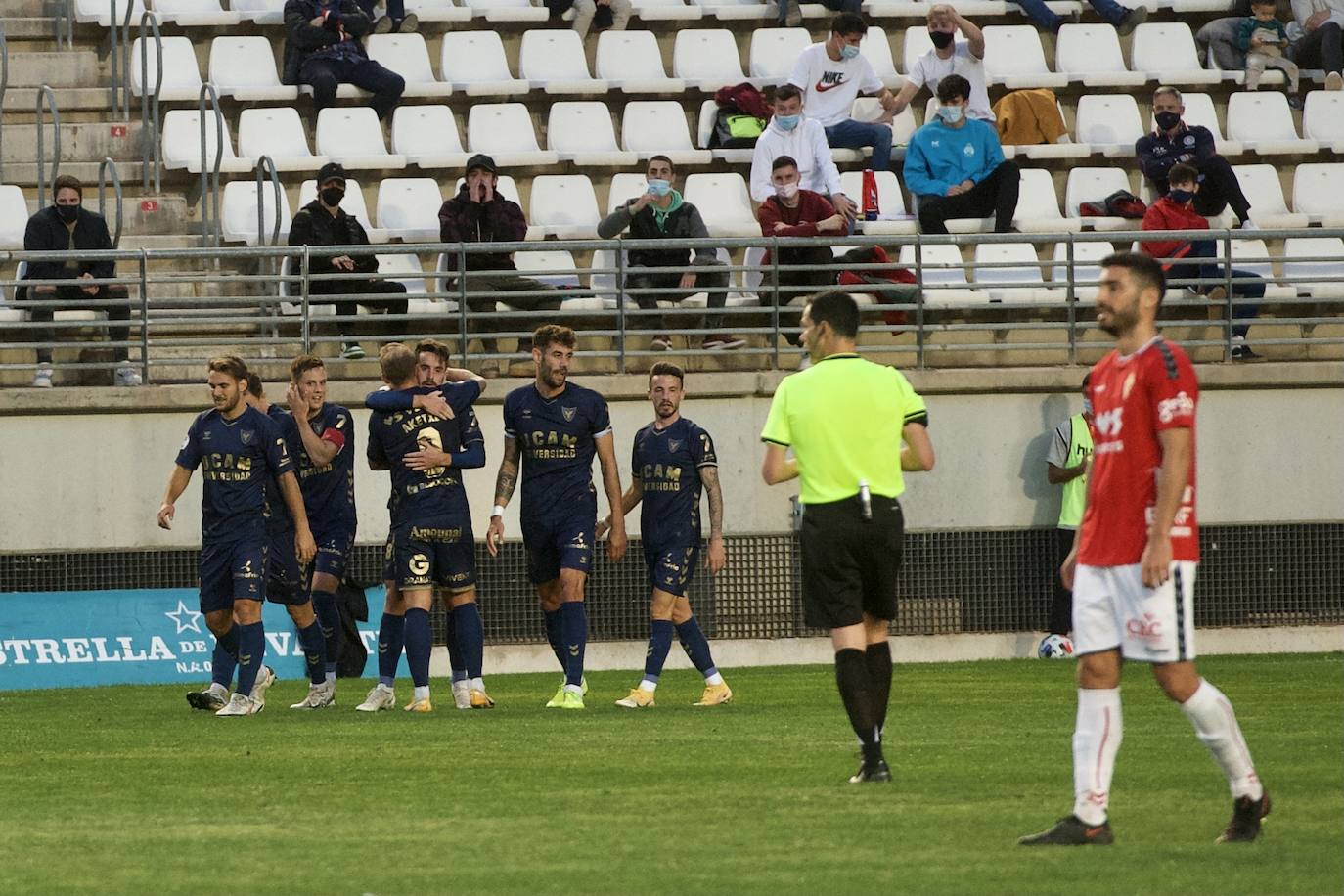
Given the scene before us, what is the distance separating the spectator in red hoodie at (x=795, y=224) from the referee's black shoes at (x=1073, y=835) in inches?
443

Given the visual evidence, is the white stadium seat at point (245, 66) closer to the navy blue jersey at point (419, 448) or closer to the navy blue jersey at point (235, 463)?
the navy blue jersey at point (235, 463)

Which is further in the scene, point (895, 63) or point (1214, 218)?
point (895, 63)

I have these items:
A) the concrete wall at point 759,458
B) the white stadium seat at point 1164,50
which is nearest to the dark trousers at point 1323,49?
the white stadium seat at point 1164,50

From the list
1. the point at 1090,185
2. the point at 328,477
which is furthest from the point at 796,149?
the point at 328,477

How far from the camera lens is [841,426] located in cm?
906

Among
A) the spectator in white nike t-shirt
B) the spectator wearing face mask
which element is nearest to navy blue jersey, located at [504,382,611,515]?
the spectator in white nike t-shirt

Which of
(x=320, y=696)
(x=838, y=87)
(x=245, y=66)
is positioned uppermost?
(x=245, y=66)

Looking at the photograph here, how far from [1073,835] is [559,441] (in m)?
6.78

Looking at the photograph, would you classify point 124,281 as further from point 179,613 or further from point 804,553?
point 804,553

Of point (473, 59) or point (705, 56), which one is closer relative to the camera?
point (473, 59)

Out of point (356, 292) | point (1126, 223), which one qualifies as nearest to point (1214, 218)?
point (1126, 223)

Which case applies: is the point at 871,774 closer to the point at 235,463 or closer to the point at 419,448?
the point at 419,448

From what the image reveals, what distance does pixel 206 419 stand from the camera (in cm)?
1343

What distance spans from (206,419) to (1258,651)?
377 inches
